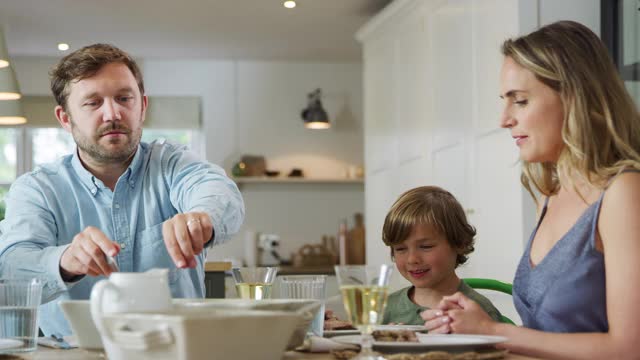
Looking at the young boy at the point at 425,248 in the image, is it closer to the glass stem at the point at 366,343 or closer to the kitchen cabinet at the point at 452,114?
the glass stem at the point at 366,343

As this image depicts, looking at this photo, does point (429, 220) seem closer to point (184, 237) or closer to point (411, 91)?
point (184, 237)

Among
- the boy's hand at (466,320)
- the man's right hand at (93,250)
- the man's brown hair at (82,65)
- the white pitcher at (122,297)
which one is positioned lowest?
the boy's hand at (466,320)

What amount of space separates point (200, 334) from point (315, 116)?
689cm

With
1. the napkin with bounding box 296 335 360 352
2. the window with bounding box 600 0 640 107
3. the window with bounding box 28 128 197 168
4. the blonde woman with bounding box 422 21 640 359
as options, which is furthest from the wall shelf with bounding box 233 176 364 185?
the napkin with bounding box 296 335 360 352

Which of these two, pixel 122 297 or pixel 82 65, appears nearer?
pixel 122 297

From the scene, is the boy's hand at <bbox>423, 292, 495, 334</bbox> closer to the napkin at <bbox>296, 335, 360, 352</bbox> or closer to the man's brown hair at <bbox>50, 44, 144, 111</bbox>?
the napkin at <bbox>296, 335, 360, 352</bbox>

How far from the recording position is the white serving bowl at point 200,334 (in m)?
1.17

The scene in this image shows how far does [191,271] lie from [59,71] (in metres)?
0.65

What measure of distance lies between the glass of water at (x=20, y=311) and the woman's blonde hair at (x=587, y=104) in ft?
3.15

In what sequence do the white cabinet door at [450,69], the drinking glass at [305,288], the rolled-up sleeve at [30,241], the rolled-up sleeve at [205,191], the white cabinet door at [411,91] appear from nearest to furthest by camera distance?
the drinking glass at [305,288] < the rolled-up sleeve at [30,241] < the rolled-up sleeve at [205,191] < the white cabinet door at [450,69] < the white cabinet door at [411,91]

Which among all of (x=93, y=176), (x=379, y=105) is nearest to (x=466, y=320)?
(x=93, y=176)

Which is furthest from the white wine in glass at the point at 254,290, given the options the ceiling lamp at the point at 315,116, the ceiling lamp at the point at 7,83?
the ceiling lamp at the point at 315,116

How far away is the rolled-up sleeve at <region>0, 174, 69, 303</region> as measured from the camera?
6.09 ft

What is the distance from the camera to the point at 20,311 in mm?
1583
